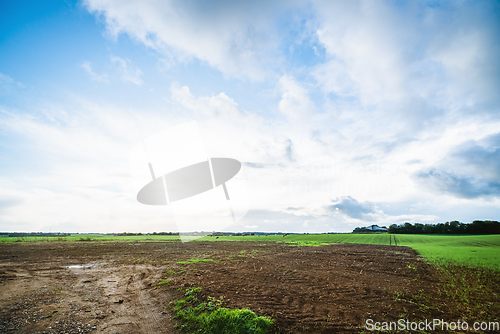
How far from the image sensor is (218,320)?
23.1 ft

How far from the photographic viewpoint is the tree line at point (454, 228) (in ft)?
206

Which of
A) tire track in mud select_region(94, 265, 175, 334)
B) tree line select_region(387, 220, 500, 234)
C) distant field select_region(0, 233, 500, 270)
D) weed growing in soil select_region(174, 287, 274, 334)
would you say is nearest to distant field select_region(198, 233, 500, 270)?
distant field select_region(0, 233, 500, 270)

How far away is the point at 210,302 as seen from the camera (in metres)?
Result: 8.45

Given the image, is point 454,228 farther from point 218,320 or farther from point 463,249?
point 218,320

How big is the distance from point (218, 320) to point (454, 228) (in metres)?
103

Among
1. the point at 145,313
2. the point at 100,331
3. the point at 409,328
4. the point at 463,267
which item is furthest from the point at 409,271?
the point at 100,331

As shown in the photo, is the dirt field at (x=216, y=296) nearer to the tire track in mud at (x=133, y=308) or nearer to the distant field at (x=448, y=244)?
the tire track in mud at (x=133, y=308)

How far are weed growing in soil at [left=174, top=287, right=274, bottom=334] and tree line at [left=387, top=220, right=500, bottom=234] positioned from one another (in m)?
91.4

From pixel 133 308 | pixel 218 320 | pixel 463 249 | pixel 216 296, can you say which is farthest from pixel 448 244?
pixel 133 308

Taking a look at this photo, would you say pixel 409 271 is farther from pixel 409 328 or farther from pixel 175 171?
pixel 175 171

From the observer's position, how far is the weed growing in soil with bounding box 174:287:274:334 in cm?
661

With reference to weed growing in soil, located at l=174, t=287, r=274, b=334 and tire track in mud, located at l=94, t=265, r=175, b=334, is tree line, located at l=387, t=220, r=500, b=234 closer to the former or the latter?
weed growing in soil, located at l=174, t=287, r=274, b=334

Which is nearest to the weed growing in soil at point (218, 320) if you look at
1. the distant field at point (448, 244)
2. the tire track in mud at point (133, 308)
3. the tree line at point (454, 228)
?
the tire track in mud at point (133, 308)

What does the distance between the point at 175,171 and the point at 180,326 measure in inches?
310
